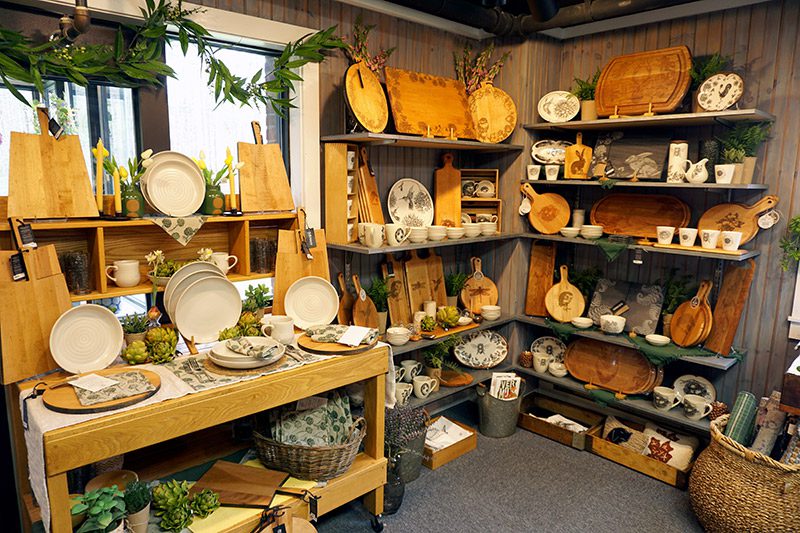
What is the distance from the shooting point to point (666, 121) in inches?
116

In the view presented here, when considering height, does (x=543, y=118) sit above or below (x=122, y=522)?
above

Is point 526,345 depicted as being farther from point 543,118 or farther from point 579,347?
point 543,118

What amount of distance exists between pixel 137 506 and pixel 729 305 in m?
2.88

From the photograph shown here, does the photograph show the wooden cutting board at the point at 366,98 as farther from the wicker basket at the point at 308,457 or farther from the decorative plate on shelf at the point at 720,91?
the decorative plate on shelf at the point at 720,91

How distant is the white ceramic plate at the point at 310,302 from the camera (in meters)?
2.62

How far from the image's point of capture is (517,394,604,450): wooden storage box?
3284mm

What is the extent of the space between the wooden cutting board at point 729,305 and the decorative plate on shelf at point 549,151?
3.77ft

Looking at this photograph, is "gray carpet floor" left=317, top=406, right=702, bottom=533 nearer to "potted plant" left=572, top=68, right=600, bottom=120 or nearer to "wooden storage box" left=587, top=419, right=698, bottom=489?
"wooden storage box" left=587, top=419, right=698, bottom=489

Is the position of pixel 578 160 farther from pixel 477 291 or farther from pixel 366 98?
pixel 366 98

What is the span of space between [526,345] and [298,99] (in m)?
2.20

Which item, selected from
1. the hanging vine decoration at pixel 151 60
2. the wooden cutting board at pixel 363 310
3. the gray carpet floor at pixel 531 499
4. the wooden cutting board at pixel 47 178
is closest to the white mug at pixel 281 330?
the wooden cutting board at pixel 363 310

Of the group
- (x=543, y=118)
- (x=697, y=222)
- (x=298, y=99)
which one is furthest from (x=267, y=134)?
(x=697, y=222)

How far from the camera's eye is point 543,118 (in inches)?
137

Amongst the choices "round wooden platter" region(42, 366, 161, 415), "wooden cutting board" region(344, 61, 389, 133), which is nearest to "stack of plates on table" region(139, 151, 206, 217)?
"round wooden platter" region(42, 366, 161, 415)
